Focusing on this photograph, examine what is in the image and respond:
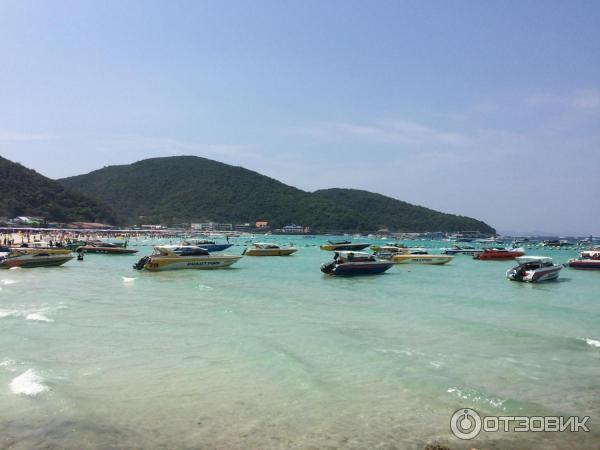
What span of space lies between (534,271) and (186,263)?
72.1 feet

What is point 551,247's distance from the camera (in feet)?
335

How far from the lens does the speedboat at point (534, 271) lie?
2894cm

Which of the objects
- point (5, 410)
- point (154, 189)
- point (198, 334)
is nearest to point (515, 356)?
point (198, 334)

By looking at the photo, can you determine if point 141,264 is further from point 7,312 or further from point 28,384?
point 28,384

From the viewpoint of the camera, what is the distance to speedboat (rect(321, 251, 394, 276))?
31.1 meters

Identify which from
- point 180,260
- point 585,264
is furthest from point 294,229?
point 180,260

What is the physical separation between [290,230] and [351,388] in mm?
168643

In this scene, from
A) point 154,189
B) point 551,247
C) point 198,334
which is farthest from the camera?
point 154,189

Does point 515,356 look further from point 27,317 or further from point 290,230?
point 290,230

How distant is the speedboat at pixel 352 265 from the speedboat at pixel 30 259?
19208 mm

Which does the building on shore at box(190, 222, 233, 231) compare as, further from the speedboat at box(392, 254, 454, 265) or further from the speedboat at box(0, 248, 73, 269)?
the speedboat at box(0, 248, 73, 269)

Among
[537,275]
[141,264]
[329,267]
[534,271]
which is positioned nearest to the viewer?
[534,271]

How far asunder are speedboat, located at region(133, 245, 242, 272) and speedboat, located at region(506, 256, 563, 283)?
19.3 m

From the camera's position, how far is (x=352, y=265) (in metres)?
31.3
